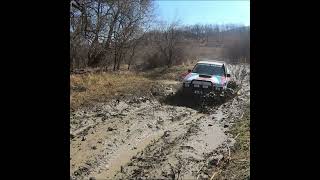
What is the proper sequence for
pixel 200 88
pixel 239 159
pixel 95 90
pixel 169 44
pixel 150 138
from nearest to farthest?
pixel 239 159, pixel 150 138, pixel 200 88, pixel 95 90, pixel 169 44

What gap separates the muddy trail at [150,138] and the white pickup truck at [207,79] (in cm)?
42

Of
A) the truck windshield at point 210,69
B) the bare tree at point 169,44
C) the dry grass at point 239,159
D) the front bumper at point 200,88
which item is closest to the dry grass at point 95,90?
the front bumper at point 200,88

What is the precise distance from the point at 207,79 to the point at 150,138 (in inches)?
222

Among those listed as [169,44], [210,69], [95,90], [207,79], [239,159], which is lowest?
[239,159]

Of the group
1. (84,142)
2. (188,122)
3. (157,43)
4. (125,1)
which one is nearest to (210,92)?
(188,122)

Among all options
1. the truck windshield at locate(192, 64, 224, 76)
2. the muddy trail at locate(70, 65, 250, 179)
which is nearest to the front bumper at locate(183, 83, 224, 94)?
the muddy trail at locate(70, 65, 250, 179)

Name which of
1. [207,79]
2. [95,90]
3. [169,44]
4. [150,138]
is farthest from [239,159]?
[169,44]

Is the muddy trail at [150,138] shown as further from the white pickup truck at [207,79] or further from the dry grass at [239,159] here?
the white pickup truck at [207,79]

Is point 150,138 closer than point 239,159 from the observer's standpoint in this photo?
No

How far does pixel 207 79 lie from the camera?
537 inches

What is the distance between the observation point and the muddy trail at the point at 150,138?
6.22 metres

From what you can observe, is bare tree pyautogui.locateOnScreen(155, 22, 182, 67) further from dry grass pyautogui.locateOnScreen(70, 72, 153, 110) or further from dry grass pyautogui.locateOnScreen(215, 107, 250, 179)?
dry grass pyautogui.locateOnScreen(215, 107, 250, 179)

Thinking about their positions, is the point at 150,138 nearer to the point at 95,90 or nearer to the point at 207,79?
the point at 207,79
